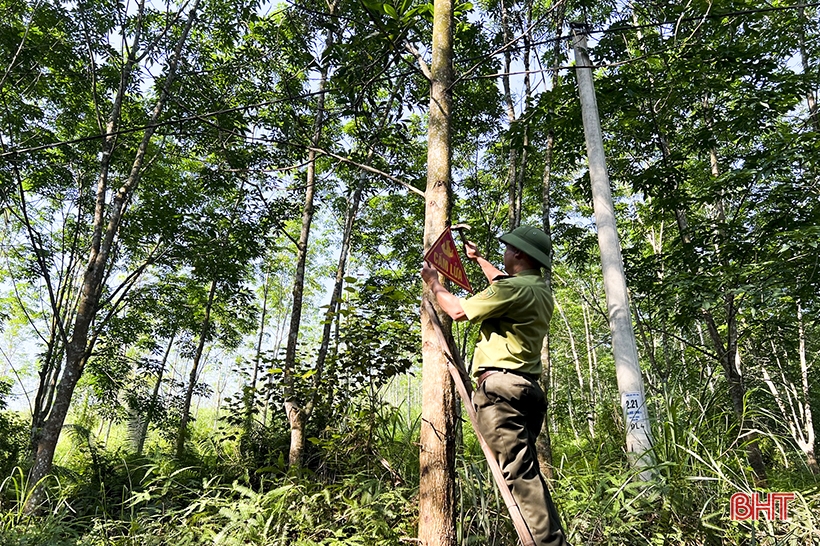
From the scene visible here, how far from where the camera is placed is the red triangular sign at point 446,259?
8.13ft

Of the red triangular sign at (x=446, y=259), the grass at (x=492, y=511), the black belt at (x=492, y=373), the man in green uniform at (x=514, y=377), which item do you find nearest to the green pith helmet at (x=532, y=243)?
the man in green uniform at (x=514, y=377)

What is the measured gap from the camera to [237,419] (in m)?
6.90

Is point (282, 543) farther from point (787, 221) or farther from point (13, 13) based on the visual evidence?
point (13, 13)

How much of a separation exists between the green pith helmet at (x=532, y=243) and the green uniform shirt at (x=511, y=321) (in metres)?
0.18

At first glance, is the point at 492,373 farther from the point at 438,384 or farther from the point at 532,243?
the point at 532,243

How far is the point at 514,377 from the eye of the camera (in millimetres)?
2375

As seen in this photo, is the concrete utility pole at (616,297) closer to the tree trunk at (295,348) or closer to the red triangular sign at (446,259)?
the red triangular sign at (446,259)

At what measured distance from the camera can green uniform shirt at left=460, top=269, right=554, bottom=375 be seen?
2.40m

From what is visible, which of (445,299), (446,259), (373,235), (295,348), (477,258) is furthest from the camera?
(373,235)

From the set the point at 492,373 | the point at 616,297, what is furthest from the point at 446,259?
the point at 616,297

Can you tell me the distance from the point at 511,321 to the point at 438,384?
563mm

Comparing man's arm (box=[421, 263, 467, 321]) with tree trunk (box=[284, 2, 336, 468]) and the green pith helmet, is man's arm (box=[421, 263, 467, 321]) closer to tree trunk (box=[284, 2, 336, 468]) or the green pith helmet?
the green pith helmet

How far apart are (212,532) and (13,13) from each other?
8784mm

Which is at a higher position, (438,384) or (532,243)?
(532,243)
